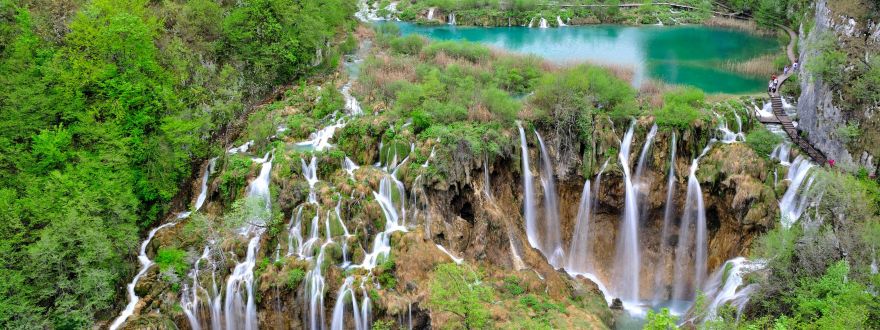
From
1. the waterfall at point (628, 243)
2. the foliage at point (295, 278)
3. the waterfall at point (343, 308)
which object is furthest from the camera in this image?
the waterfall at point (628, 243)

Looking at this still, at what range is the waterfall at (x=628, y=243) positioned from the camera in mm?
29109

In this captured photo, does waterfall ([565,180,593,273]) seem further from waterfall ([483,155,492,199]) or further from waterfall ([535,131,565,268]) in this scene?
waterfall ([483,155,492,199])

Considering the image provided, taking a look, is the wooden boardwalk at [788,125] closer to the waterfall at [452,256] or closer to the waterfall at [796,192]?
the waterfall at [796,192]

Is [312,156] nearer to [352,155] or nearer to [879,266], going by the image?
[352,155]

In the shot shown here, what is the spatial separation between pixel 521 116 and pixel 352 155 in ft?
30.8

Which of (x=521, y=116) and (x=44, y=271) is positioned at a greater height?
(x=521, y=116)

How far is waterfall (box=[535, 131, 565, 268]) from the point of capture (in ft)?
97.2

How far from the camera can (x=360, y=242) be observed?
24.6 metres

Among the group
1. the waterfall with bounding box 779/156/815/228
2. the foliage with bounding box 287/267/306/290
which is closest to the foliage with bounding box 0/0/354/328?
the foliage with bounding box 287/267/306/290

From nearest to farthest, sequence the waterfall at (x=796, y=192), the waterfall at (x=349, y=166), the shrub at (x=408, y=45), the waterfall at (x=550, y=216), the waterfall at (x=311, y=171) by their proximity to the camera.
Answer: the waterfall at (x=796, y=192)
the waterfall at (x=311, y=171)
the waterfall at (x=349, y=166)
the waterfall at (x=550, y=216)
the shrub at (x=408, y=45)

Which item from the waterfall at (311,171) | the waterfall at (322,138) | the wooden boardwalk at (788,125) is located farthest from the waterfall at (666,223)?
the waterfall at (311,171)

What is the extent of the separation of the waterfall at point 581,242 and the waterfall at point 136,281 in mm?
20659

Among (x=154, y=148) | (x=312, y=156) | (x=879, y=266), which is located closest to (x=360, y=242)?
(x=312, y=156)

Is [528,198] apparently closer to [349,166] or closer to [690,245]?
[690,245]
